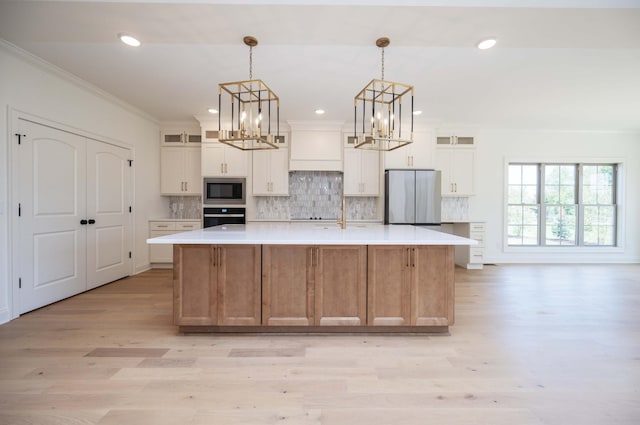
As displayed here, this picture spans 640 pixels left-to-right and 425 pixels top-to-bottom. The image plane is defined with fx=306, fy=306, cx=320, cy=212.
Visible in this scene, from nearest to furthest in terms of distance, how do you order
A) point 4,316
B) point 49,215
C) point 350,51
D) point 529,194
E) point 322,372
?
point 322,372
point 4,316
point 350,51
point 49,215
point 529,194

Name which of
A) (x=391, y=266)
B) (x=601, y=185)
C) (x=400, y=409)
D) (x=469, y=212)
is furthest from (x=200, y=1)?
(x=601, y=185)

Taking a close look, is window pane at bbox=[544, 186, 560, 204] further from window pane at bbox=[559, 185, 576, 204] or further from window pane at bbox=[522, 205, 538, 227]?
window pane at bbox=[522, 205, 538, 227]

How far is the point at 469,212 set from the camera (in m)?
5.92

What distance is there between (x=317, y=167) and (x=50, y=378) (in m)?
4.30

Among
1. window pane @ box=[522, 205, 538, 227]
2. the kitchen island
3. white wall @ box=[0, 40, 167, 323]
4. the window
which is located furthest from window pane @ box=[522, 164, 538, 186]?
white wall @ box=[0, 40, 167, 323]

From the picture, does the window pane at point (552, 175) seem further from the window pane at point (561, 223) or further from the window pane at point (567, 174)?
the window pane at point (561, 223)

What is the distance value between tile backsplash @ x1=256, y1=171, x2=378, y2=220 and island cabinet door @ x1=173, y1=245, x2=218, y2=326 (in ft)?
10.3

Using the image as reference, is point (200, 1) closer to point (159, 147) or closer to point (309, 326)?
point (309, 326)

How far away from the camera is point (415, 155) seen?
17.8 feet

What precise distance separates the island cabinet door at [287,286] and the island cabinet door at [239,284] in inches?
2.6

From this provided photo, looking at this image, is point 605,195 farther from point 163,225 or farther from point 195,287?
point 163,225

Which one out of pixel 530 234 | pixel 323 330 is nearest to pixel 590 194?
pixel 530 234

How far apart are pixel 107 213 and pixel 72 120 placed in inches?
49.4

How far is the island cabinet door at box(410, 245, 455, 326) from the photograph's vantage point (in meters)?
2.54
